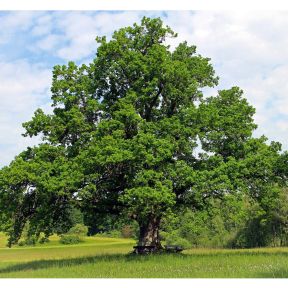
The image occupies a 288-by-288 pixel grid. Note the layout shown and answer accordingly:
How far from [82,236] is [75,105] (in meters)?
69.2

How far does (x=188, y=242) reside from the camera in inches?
2518

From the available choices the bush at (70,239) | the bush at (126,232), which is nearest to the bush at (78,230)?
the bush at (70,239)

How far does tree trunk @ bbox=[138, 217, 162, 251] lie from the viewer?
32156 mm

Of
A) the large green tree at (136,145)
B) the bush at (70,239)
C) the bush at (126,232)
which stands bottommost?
the bush at (70,239)

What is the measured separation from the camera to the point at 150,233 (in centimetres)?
3241

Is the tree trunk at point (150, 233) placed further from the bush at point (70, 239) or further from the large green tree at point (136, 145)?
the bush at point (70, 239)

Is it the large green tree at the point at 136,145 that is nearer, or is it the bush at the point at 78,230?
the large green tree at the point at 136,145

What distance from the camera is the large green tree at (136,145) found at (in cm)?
2750

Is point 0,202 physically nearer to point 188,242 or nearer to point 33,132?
point 33,132

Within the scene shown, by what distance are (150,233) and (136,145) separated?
27.5ft

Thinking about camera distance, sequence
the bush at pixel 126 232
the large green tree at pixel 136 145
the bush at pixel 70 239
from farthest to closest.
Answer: the bush at pixel 126 232 → the bush at pixel 70 239 → the large green tree at pixel 136 145

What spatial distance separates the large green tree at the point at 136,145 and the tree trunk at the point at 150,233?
7 cm

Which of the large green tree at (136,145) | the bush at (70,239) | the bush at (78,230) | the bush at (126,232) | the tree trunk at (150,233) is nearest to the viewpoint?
the large green tree at (136,145)

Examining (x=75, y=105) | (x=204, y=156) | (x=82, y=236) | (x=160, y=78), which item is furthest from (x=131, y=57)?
(x=82, y=236)
